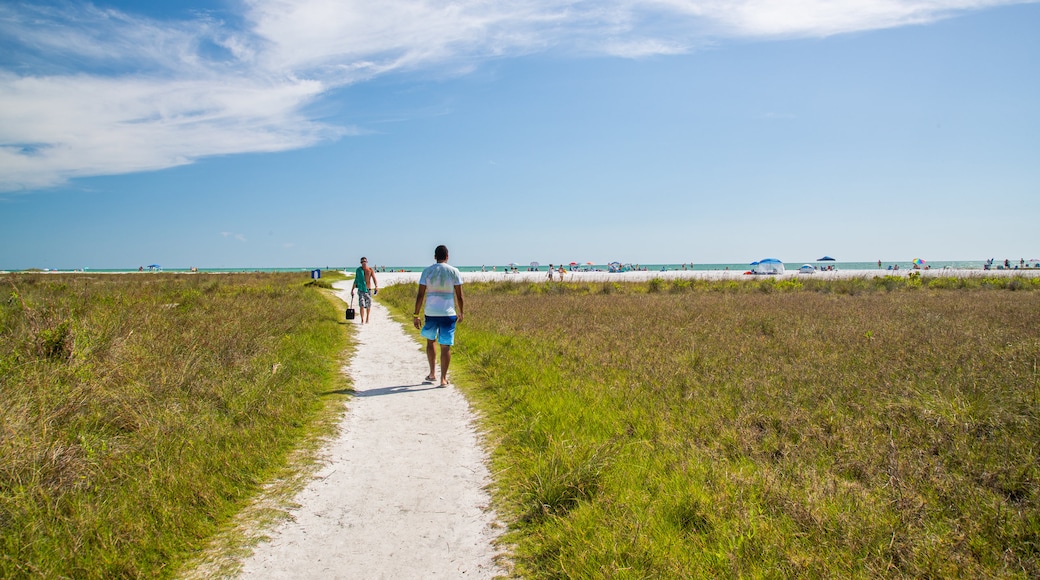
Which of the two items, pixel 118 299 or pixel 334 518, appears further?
pixel 118 299

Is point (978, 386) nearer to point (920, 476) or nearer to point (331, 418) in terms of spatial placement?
point (920, 476)

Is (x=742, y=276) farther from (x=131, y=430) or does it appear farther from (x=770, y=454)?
(x=131, y=430)

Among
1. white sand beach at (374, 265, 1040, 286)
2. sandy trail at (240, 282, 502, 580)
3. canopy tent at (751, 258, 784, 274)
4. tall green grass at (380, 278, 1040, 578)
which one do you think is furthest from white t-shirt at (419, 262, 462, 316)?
canopy tent at (751, 258, 784, 274)

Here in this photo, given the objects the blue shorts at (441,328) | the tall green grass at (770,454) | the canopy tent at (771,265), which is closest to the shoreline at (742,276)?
the canopy tent at (771,265)

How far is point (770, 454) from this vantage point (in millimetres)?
5008

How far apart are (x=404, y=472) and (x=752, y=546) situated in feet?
10.8

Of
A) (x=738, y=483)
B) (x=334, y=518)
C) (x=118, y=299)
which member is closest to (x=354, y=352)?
(x=118, y=299)

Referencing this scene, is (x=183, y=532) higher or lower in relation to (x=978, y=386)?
lower

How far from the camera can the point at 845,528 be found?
3.52 m

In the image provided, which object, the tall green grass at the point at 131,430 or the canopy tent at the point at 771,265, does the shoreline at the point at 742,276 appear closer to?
the canopy tent at the point at 771,265

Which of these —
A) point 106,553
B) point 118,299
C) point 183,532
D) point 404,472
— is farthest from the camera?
point 118,299

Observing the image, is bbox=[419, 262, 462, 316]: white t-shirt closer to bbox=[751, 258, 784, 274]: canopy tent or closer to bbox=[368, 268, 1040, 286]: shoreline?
bbox=[368, 268, 1040, 286]: shoreline

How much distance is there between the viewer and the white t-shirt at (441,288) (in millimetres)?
9016

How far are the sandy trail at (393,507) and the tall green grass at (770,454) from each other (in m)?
0.36
